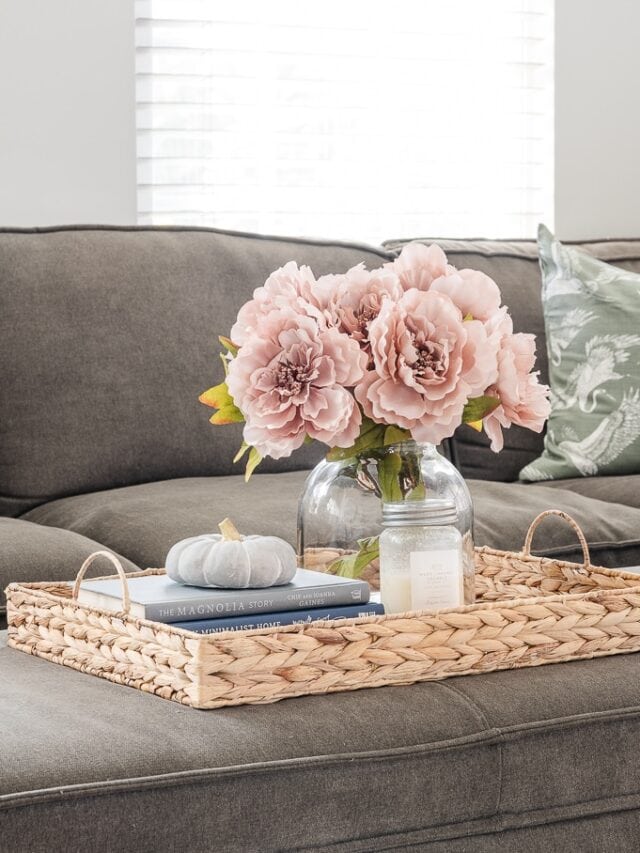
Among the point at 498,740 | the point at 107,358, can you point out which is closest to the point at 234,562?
the point at 498,740

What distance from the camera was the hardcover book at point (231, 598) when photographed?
3.29 ft

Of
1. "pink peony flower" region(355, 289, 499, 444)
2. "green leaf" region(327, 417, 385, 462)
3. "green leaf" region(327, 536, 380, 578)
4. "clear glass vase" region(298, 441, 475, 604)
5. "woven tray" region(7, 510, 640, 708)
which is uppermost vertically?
"pink peony flower" region(355, 289, 499, 444)

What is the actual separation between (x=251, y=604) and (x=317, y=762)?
155 millimetres

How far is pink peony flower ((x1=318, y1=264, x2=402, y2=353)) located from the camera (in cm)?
108

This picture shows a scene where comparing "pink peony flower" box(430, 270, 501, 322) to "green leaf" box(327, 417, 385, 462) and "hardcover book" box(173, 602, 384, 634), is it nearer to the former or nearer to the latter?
"green leaf" box(327, 417, 385, 462)

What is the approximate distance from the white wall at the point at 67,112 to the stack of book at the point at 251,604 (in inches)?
67.0

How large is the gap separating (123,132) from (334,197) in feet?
1.77

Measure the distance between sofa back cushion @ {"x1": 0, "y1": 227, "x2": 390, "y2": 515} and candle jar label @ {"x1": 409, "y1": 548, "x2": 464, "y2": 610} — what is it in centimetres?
106

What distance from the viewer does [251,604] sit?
1.01 metres

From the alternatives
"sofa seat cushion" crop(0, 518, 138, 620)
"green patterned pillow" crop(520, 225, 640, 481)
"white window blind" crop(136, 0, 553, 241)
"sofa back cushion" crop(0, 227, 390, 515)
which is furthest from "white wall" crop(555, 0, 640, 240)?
"sofa seat cushion" crop(0, 518, 138, 620)

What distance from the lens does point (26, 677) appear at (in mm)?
1053

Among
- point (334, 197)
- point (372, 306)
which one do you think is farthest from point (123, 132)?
point (372, 306)

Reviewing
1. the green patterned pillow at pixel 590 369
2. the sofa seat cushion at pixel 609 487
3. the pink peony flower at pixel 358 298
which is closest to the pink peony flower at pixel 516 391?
the pink peony flower at pixel 358 298

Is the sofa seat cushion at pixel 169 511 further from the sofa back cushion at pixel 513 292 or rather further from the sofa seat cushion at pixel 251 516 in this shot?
the sofa back cushion at pixel 513 292
